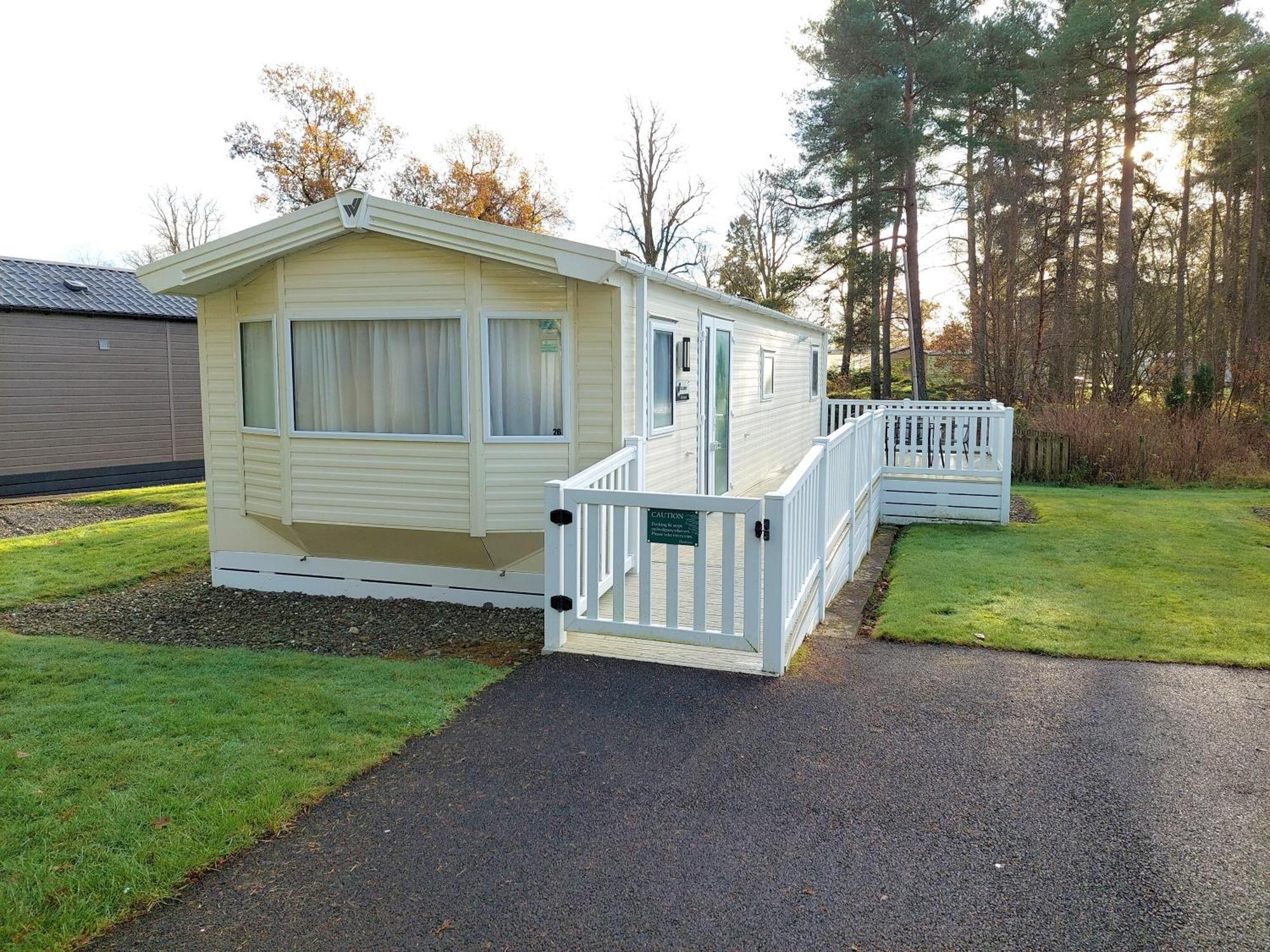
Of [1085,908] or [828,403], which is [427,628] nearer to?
[1085,908]

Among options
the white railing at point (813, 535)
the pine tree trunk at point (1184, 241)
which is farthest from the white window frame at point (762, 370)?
the pine tree trunk at point (1184, 241)

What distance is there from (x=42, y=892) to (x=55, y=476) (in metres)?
14.3

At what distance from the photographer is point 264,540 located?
25.4ft

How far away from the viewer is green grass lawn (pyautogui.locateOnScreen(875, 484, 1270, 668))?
5.56m

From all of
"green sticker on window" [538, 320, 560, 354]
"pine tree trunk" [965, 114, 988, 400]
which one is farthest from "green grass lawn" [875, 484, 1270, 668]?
"pine tree trunk" [965, 114, 988, 400]

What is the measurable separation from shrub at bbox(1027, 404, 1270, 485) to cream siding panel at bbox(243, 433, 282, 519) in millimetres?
12107

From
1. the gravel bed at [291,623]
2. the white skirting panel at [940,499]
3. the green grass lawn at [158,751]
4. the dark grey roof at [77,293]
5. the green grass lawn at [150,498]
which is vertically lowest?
the gravel bed at [291,623]

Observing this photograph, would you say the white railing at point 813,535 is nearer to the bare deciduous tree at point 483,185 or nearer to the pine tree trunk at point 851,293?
the pine tree trunk at point 851,293

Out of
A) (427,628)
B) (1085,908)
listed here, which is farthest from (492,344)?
(1085,908)

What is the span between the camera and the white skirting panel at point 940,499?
10.2 metres

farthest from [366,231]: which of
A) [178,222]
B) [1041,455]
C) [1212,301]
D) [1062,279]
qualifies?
[178,222]

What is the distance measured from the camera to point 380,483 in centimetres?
702

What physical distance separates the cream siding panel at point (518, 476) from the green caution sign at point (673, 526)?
5.71ft

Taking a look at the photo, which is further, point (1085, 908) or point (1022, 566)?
point (1022, 566)
